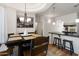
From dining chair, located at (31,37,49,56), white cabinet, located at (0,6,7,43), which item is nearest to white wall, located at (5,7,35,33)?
white cabinet, located at (0,6,7,43)

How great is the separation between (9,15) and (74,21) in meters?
1.87

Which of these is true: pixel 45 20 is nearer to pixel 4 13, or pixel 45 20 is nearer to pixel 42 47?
pixel 42 47

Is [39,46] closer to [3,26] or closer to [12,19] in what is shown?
[12,19]

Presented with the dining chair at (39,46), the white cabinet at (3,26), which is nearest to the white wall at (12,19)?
the white cabinet at (3,26)

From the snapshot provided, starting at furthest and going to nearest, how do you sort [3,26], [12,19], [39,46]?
[3,26] → [12,19] → [39,46]

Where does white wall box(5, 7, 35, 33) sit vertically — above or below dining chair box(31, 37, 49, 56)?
above

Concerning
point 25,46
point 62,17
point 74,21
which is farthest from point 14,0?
point 74,21

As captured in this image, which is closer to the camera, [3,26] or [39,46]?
[39,46]

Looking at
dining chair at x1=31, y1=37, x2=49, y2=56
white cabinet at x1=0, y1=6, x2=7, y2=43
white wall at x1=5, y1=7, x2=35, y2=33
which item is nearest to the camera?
dining chair at x1=31, y1=37, x2=49, y2=56

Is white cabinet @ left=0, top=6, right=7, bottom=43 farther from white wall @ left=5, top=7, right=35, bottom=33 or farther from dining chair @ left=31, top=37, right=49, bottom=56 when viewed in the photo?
dining chair @ left=31, top=37, right=49, bottom=56

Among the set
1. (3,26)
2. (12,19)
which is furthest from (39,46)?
(3,26)

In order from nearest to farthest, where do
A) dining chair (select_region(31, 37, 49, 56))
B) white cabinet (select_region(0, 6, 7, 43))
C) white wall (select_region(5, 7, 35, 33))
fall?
dining chair (select_region(31, 37, 49, 56)) < white wall (select_region(5, 7, 35, 33)) < white cabinet (select_region(0, 6, 7, 43))

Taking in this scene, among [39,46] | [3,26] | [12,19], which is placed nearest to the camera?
[39,46]

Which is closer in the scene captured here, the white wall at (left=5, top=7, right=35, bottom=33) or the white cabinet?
the white wall at (left=5, top=7, right=35, bottom=33)
